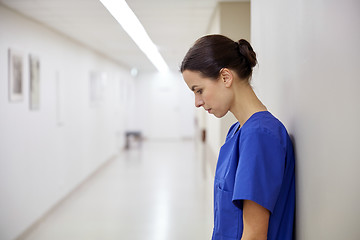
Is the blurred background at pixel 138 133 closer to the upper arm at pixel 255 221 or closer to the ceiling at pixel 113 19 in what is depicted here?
the ceiling at pixel 113 19

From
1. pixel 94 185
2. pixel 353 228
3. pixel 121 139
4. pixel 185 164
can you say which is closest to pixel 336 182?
pixel 353 228

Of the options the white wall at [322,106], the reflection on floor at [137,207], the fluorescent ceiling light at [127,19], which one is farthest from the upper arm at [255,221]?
the reflection on floor at [137,207]

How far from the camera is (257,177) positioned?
3.89 feet

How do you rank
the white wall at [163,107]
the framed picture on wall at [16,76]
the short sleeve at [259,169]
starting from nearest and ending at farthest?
the short sleeve at [259,169] < the framed picture on wall at [16,76] < the white wall at [163,107]

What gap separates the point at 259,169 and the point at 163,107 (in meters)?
15.2

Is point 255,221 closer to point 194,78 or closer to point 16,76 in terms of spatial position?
point 194,78

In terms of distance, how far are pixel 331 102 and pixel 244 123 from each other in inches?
15.8

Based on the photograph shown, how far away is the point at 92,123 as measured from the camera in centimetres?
856

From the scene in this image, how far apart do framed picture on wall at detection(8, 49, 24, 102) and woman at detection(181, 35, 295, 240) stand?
3602 millimetres

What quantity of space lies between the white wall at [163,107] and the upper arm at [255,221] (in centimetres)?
1487

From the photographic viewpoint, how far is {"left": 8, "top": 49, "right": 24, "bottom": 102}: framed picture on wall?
4367 millimetres

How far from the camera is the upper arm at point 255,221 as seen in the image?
1.20 meters

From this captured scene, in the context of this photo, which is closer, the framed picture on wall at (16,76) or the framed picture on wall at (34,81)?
the framed picture on wall at (16,76)

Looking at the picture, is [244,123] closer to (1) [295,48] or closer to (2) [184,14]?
(1) [295,48]
